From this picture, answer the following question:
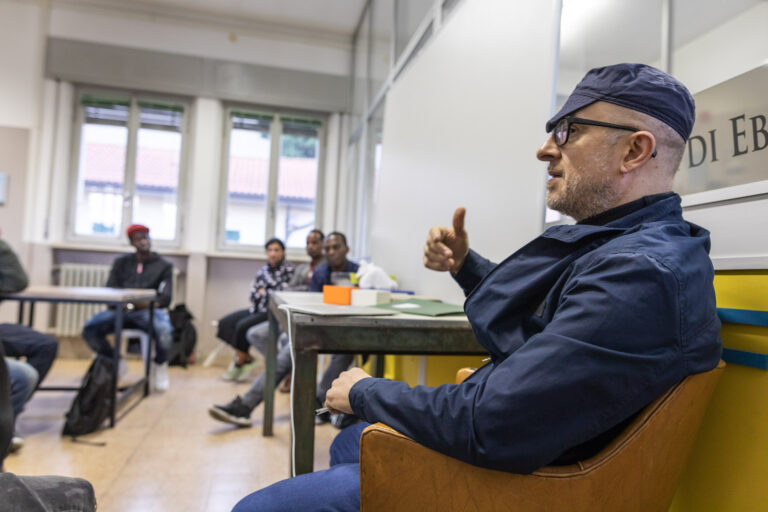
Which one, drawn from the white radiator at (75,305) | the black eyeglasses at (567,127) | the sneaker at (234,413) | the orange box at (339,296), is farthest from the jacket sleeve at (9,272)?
the black eyeglasses at (567,127)

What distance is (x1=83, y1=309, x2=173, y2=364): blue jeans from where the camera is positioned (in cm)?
357

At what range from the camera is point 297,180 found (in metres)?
5.79

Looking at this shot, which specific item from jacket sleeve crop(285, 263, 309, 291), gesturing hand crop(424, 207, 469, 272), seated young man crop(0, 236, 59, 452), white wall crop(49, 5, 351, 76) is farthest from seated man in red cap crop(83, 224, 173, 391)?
gesturing hand crop(424, 207, 469, 272)

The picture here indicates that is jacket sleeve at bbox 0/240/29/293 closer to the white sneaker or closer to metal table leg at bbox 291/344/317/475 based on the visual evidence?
the white sneaker

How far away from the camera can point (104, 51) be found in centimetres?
514

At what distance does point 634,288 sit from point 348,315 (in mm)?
798

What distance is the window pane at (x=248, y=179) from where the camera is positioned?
5.62m

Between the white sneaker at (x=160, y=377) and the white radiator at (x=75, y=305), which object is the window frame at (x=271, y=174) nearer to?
the white radiator at (x=75, y=305)

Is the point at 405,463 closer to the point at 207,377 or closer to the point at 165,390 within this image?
the point at 165,390

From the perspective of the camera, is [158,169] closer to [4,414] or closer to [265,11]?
[265,11]

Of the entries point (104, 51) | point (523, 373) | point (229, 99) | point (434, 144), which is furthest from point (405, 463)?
point (104, 51)

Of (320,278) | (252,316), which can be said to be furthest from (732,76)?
(252,316)

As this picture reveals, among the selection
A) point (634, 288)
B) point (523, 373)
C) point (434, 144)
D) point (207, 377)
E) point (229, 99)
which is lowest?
point (207, 377)

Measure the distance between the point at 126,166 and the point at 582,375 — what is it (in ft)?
18.5
